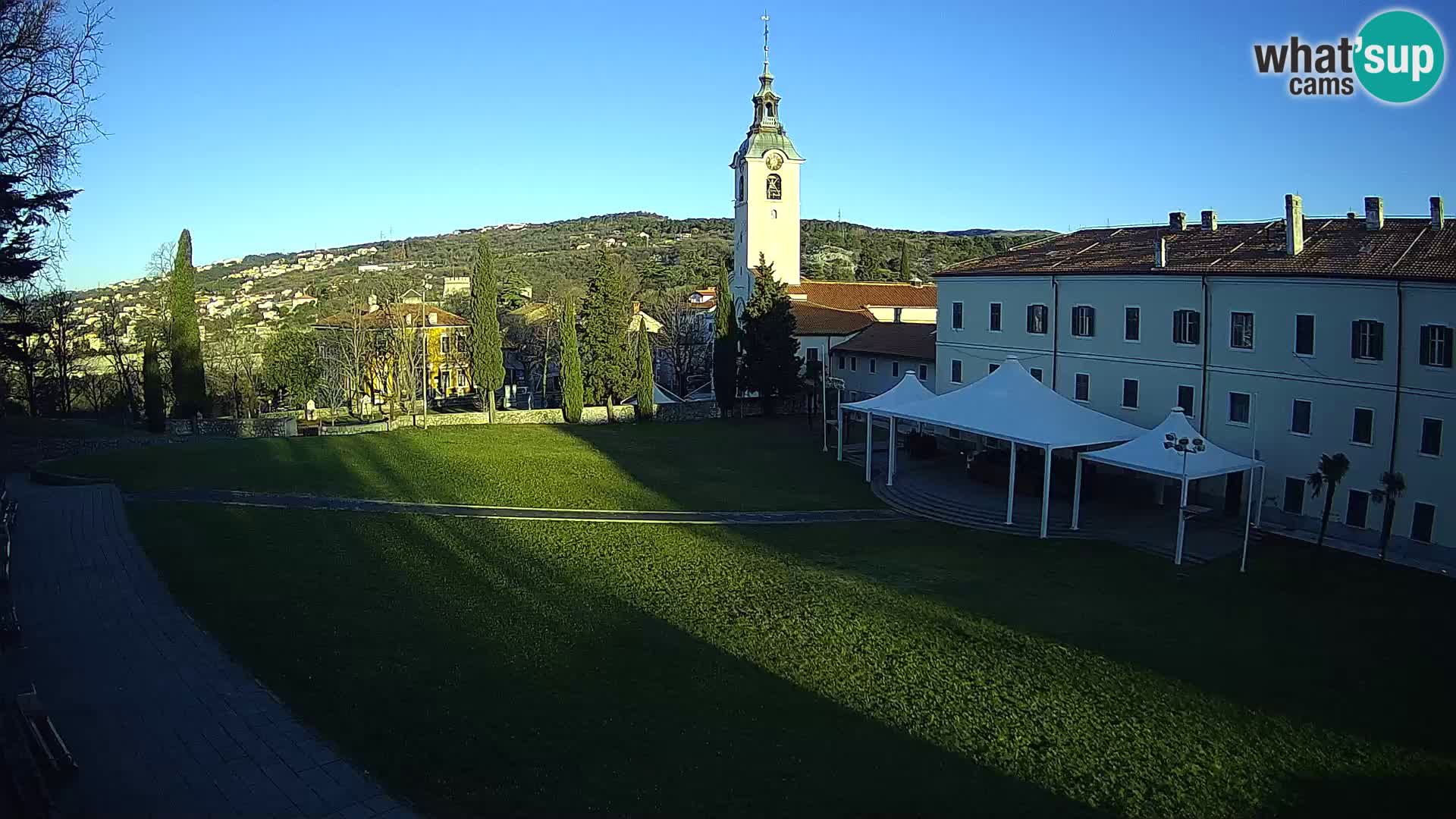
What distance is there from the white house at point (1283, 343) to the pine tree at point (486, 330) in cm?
1940

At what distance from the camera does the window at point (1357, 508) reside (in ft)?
61.4

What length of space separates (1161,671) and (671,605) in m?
6.98

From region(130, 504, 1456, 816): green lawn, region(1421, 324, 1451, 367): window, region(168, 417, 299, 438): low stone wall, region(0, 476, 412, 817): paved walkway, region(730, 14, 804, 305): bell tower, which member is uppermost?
region(730, 14, 804, 305): bell tower

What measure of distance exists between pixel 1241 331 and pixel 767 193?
90.8ft

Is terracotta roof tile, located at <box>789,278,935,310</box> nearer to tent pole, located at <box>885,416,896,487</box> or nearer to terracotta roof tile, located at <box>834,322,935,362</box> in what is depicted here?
terracotta roof tile, located at <box>834,322,935,362</box>

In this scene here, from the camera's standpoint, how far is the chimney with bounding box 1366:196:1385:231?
20219 millimetres

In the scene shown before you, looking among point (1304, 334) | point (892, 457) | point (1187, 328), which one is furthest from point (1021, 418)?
point (1304, 334)

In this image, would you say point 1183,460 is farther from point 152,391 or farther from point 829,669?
point 152,391

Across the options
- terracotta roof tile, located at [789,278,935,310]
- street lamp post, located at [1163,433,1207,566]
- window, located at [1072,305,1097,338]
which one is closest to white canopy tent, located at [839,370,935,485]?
window, located at [1072,305,1097,338]

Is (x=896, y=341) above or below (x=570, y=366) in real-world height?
above

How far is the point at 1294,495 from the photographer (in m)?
20.0

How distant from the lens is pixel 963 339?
29.4 meters

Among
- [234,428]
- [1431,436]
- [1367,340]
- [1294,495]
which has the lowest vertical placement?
[1294,495]

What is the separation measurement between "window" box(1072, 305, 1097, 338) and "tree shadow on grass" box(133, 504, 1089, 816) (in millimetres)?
15944
